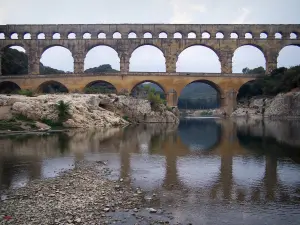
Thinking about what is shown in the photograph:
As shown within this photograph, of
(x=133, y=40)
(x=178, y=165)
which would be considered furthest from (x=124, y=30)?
(x=178, y=165)

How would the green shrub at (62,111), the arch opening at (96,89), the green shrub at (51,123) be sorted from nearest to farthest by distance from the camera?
the green shrub at (51,123)
the green shrub at (62,111)
the arch opening at (96,89)

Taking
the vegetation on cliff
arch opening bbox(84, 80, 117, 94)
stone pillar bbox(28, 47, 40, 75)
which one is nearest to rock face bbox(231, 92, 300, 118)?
the vegetation on cliff

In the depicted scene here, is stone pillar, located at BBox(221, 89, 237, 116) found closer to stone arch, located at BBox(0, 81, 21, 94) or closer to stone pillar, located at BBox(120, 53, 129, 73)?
stone pillar, located at BBox(120, 53, 129, 73)

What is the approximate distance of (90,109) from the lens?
32.2m

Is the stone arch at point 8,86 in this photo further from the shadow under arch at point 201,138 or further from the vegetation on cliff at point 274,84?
the vegetation on cliff at point 274,84

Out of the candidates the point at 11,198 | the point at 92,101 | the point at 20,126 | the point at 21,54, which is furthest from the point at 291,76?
the point at 21,54

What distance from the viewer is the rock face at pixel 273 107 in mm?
45037

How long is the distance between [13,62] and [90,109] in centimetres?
3626

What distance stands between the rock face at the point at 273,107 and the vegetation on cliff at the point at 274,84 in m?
1.27

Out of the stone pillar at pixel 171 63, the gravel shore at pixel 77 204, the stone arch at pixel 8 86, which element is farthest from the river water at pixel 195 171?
the stone pillar at pixel 171 63

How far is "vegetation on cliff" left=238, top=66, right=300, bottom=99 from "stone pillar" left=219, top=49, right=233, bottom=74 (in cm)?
453

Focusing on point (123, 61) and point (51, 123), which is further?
point (123, 61)

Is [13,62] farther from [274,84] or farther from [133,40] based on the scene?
[274,84]

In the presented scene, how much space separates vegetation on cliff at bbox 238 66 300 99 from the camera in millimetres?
47066
